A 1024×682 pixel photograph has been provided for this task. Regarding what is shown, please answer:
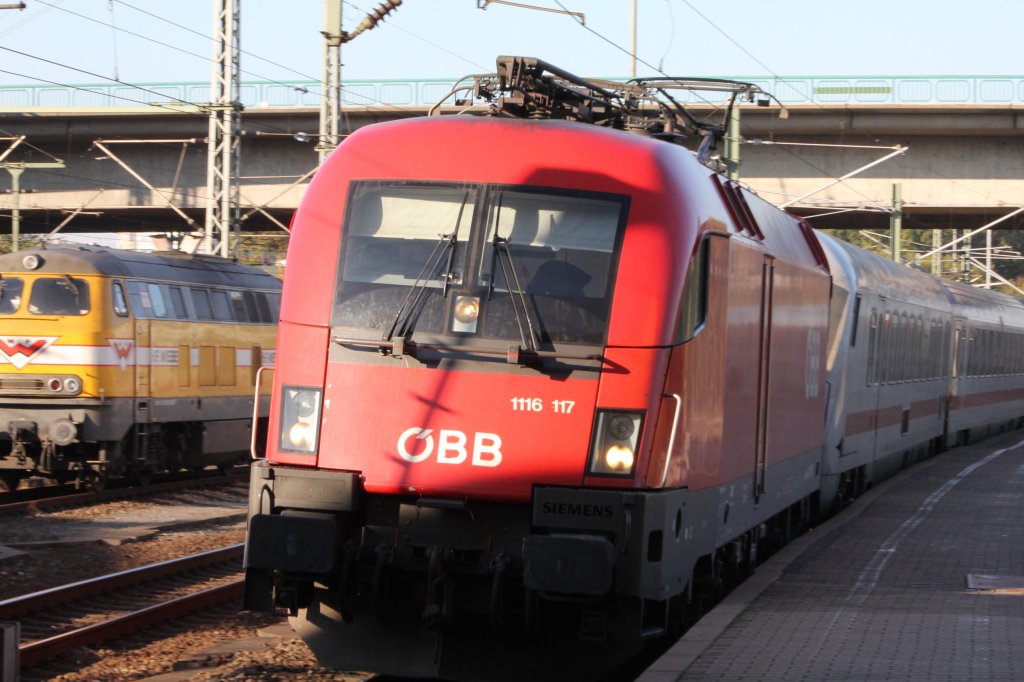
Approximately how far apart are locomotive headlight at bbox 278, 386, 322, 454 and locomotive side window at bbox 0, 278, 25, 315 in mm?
11911

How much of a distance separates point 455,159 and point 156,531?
28.5 feet

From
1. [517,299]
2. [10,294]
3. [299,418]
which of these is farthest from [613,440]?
[10,294]

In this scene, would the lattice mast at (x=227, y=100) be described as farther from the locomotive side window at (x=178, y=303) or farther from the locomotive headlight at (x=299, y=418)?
the locomotive headlight at (x=299, y=418)

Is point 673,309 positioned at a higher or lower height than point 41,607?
higher

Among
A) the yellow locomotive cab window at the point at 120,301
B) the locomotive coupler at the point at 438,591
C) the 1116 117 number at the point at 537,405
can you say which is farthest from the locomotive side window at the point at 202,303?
the locomotive coupler at the point at 438,591

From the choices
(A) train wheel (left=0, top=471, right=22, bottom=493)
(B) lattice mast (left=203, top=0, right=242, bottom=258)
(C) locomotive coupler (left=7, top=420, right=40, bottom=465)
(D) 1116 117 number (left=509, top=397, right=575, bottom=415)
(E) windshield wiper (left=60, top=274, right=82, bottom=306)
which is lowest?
(A) train wheel (left=0, top=471, right=22, bottom=493)

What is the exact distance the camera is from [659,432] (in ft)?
25.9

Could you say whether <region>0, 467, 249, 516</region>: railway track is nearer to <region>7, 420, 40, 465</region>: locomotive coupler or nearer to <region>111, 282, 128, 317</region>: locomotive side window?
<region>7, 420, 40, 465</region>: locomotive coupler

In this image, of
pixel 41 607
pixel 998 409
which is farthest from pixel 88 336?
pixel 998 409

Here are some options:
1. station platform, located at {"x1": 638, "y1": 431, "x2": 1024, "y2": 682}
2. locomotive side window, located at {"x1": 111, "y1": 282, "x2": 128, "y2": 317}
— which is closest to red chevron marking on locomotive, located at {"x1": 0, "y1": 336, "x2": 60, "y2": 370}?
locomotive side window, located at {"x1": 111, "y1": 282, "x2": 128, "y2": 317}

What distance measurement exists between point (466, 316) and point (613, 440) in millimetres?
1069

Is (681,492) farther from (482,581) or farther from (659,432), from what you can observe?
(482,581)

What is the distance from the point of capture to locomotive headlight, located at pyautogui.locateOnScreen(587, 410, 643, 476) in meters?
7.75

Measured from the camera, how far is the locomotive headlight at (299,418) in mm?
8047
